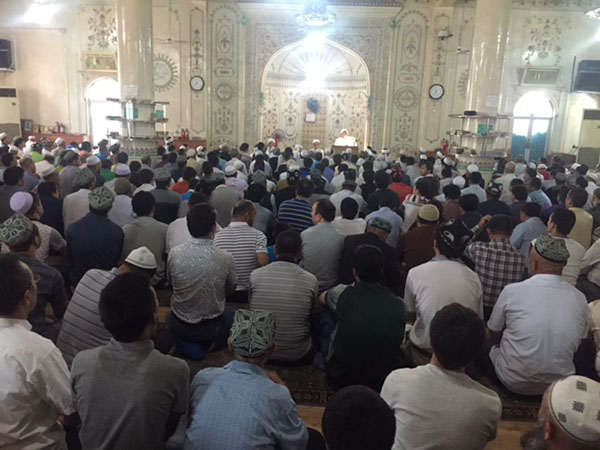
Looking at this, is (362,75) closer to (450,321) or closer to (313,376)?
(313,376)

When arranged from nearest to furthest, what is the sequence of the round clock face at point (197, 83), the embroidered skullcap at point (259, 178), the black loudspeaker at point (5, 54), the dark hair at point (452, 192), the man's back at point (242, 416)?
the man's back at point (242, 416) → the dark hair at point (452, 192) → the embroidered skullcap at point (259, 178) → the black loudspeaker at point (5, 54) → the round clock face at point (197, 83)

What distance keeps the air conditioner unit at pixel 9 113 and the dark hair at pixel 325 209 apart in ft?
32.6

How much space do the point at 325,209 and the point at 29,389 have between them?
241 centimetres

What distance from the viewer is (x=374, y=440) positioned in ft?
3.68

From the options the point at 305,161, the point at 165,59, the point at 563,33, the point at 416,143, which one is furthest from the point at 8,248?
the point at 563,33

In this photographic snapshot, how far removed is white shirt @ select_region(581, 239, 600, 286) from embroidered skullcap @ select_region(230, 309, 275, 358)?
2.92 m

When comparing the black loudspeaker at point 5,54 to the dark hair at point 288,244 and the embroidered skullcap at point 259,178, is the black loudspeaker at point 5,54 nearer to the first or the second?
the embroidered skullcap at point 259,178

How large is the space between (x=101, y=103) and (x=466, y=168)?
8602 millimetres

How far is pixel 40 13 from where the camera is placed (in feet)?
37.1

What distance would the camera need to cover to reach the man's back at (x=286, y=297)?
2.79 meters

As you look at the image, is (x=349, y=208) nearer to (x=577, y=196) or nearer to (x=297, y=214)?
(x=297, y=214)

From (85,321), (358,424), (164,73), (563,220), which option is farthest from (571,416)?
(164,73)

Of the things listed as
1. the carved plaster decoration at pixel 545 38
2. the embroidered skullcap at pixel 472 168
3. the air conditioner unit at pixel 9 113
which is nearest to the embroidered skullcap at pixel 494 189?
the embroidered skullcap at pixel 472 168

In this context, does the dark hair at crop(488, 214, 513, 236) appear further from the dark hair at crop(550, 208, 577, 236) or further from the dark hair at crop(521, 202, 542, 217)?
the dark hair at crop(521, 202, 542, 217)
